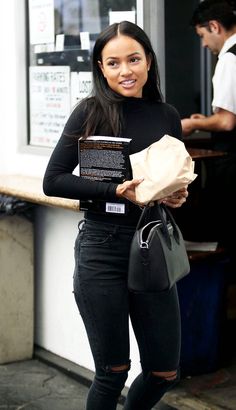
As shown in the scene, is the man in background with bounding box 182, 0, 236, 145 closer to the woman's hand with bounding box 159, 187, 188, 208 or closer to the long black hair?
the long black hair

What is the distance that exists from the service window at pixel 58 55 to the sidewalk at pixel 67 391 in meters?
1.46

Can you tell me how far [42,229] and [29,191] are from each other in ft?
2.14

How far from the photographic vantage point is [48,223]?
554cm

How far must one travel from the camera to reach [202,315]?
16.6 feet

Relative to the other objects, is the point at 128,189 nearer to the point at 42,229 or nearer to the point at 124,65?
the point at 124,65

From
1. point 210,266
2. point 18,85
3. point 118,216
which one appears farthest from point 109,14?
point 118,216

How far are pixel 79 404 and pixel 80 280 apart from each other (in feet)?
5.52

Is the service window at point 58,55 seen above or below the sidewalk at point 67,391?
above

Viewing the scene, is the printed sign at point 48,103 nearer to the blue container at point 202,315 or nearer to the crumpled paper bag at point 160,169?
the blue container at point 202,315

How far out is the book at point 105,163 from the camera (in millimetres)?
3344

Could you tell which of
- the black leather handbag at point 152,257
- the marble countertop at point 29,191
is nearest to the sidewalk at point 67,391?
the marble countertop at point 29,191

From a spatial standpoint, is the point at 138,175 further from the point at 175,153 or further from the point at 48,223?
the point at 48,223

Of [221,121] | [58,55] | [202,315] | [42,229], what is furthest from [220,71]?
[42,229]

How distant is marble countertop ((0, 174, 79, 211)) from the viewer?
4.74 meters
